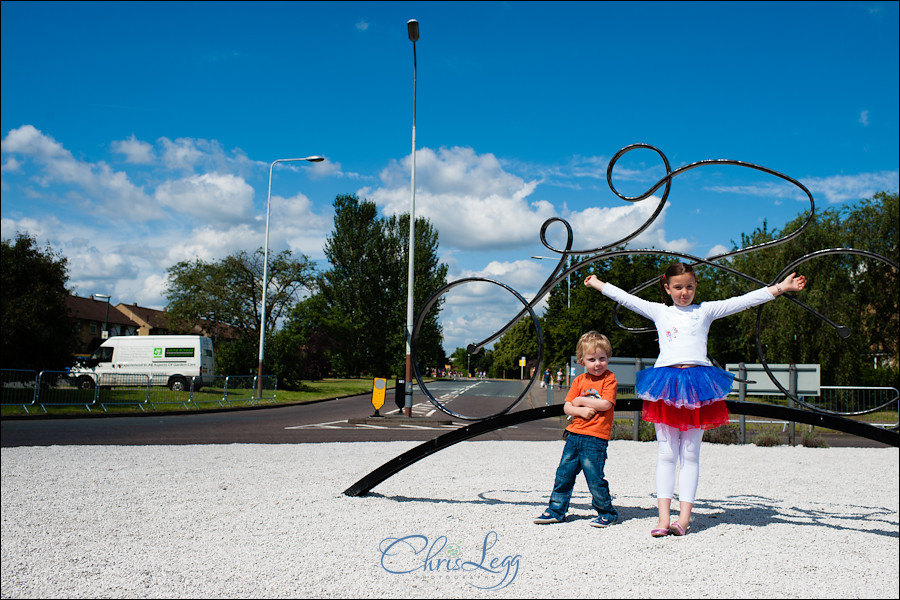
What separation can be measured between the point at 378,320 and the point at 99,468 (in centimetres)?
3185

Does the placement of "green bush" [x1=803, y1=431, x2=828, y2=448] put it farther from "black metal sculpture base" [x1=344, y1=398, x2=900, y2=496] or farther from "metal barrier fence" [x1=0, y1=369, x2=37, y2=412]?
"metal barrier fence" [x1=0, y1=369, x2=37, y2=412]

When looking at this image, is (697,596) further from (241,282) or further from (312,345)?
(241,282)

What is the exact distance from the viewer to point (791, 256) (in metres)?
21.8

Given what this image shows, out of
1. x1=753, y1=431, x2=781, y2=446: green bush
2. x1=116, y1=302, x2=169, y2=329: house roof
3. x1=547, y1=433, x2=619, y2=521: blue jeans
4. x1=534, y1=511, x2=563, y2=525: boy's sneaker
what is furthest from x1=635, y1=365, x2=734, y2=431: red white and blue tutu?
x1=116, y1=302, x2=169, y2=329: house roof

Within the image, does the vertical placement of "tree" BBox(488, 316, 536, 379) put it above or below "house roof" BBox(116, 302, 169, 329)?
below

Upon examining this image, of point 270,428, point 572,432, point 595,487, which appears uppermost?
point 572,432

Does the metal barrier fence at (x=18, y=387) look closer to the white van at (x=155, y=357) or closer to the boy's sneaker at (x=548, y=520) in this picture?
the white van at (x=155, y=357)

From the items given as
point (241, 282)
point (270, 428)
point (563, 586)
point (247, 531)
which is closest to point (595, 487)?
point (563, 586)

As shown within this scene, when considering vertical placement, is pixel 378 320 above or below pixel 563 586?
above

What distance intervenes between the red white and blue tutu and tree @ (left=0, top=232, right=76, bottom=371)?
822 inches

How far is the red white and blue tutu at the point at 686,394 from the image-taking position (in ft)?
11.5

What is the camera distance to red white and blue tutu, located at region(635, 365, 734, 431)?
11.5 feet

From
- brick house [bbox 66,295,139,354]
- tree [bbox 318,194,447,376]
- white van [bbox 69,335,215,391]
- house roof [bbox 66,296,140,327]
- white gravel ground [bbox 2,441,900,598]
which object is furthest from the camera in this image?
house roof [bbox 66,296,140,327]
